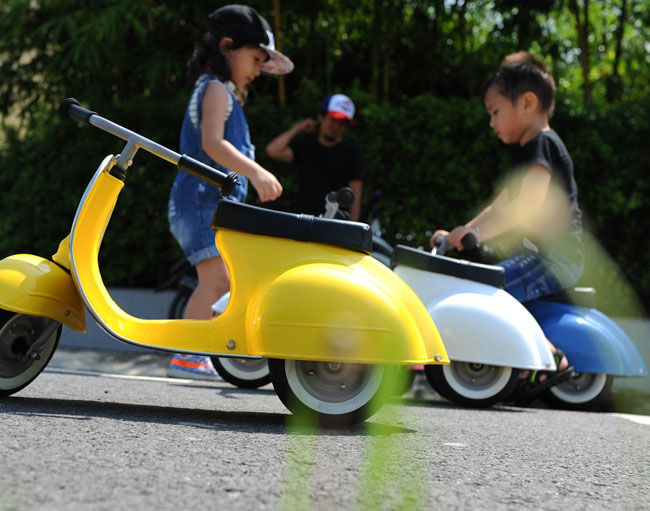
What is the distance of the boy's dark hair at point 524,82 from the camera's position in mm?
4871

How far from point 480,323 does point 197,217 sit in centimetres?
138

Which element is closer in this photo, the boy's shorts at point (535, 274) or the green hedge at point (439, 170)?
the boy's shorts at point (535, 274)

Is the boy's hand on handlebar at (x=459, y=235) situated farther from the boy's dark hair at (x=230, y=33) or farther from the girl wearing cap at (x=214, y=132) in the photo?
the boy's dark hair at (x=230, y=33)

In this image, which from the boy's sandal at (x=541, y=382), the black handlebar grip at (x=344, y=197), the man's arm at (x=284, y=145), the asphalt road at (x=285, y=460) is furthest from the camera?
the man's arm at (x=284, y=145)

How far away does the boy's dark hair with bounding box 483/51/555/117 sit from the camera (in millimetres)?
4871

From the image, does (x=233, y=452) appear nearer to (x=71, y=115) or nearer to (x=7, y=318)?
(x=7, y=318)

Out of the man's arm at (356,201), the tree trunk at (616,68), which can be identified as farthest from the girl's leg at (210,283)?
the tree trunk at (616,68)

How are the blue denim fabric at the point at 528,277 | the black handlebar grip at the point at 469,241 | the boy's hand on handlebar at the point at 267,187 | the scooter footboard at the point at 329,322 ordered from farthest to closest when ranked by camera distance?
the blue denim fabric at the point at 528,277, the black handlebar grip at the point at 469,241, the boy's hand on handlebar at the point at 267,187, the scooter footboard at the point at 329,322

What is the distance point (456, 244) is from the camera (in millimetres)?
4395

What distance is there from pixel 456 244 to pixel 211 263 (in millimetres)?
1177

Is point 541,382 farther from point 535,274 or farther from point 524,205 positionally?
point 524,205

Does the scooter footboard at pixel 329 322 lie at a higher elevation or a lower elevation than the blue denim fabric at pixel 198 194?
lower

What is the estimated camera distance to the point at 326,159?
628cm

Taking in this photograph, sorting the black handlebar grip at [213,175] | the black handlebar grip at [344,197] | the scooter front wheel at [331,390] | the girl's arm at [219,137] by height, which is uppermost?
the girl's arm at [219,137]
